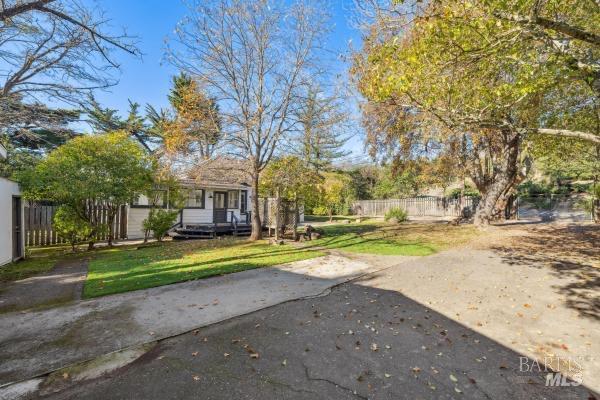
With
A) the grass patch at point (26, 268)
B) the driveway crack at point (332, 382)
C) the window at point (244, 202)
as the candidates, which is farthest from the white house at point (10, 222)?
the window at point (244, 202)

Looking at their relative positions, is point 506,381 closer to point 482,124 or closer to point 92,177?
point 482,124

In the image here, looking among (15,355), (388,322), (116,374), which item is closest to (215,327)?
(116,374)

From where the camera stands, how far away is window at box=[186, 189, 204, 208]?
704 inches

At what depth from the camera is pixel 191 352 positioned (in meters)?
3.23

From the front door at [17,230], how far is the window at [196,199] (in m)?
8.77

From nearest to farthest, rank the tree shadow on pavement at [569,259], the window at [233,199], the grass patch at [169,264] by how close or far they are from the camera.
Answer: the tree shadow on pavement at [569,259] → the grass patch at [169,264] → the window at [233,199]

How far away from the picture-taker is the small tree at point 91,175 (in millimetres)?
9383

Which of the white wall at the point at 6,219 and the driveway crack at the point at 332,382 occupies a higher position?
the white wall at the point at 6,219

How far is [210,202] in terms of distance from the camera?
1867 cm

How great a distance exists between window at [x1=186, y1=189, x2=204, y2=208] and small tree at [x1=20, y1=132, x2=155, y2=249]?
20.3ft

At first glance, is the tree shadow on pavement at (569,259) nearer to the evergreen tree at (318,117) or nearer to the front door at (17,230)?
the evergreen tree at (318,117)

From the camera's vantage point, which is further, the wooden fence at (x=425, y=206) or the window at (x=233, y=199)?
the wooden fence at (x=425, y=206)

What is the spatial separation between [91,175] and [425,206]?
79.0ft

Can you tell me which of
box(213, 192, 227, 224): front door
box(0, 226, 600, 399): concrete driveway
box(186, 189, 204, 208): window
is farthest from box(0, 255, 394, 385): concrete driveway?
box(213, 192, 227, 224): front door
